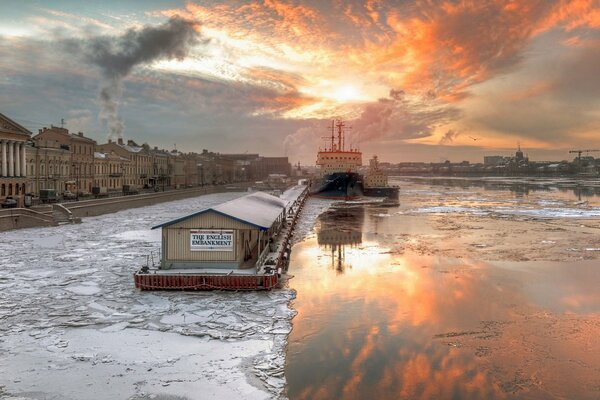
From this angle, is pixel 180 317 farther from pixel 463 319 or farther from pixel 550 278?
pixel 550 278

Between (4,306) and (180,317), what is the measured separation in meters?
8.04

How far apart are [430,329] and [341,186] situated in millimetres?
87356

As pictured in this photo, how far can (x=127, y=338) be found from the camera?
16.7 m

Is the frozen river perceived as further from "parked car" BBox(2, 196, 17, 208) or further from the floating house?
"parked car" BBox(2, 196, 17, 208)

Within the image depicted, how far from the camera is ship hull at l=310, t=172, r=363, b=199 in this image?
105188 millimetres

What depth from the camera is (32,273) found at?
27.1m

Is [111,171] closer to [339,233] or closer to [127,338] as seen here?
[339,233]

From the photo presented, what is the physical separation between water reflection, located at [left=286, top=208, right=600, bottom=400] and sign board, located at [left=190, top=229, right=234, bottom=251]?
14.8 ft

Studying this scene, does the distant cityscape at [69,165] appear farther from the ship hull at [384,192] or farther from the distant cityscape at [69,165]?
the ship hull at [384,192]

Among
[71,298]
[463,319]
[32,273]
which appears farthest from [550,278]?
[32,273]

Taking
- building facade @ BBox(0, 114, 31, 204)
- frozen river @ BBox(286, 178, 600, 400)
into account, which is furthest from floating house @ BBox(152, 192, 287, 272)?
building facade @ BBox(0, 114, 31, 204)

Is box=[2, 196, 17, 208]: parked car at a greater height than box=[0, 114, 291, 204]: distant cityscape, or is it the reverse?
box=[0, 114, 291, 204]: distant cityscape

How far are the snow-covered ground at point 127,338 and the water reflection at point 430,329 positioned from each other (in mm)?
1287

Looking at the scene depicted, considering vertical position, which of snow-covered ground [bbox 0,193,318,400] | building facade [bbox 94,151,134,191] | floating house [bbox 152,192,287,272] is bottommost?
snow-covered ground [bbox 0,193,318,400]
